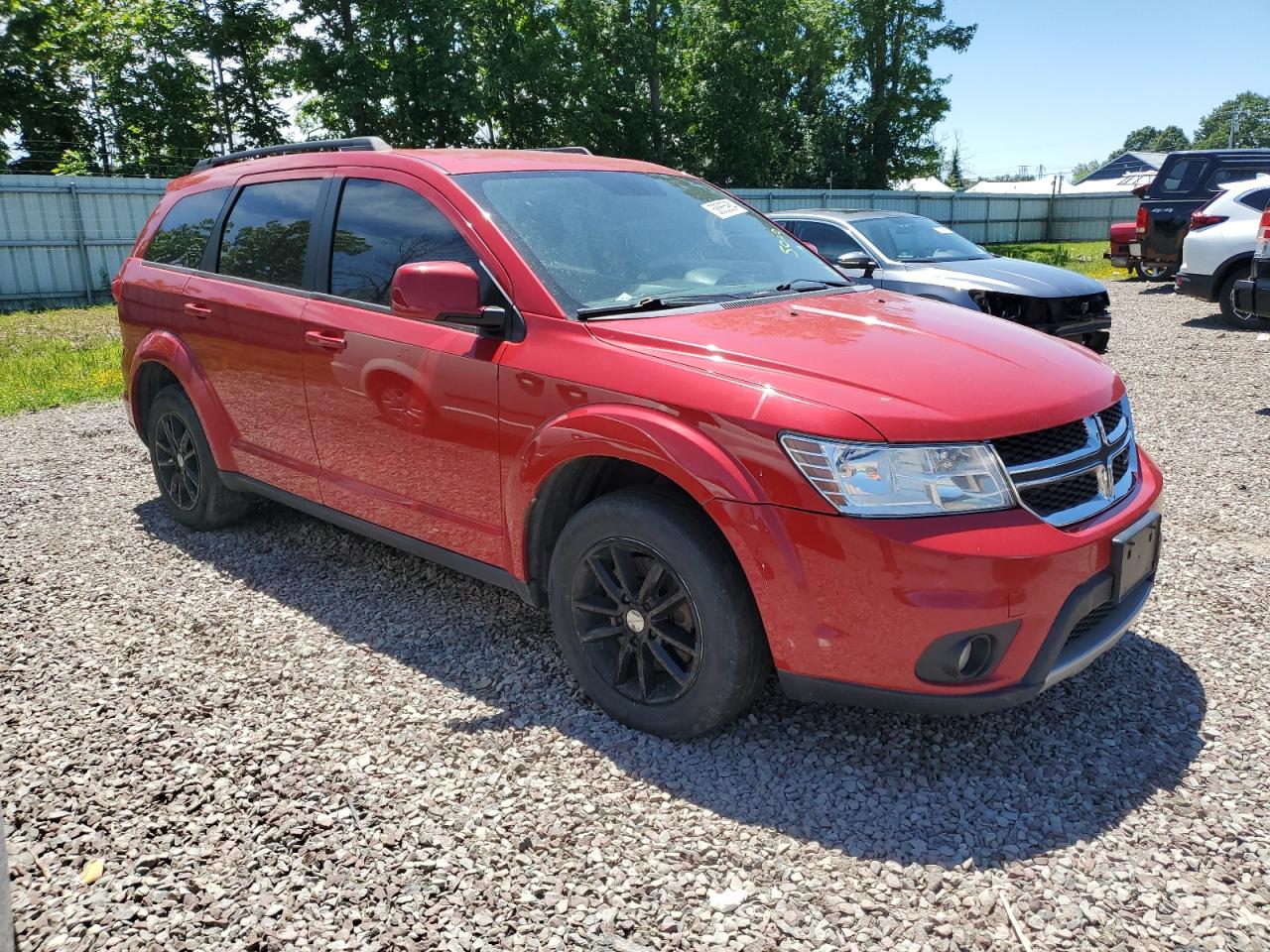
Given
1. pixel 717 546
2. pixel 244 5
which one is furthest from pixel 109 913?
pixel 244 5

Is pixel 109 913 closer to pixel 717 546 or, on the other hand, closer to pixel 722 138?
pixel 717 546

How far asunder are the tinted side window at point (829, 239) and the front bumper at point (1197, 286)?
4.96m

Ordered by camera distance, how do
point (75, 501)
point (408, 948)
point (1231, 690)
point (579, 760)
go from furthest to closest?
point (75, 501) → point (1231, 690) → point (579, 760) → point (408, 948)

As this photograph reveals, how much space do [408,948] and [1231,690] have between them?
9.33 feet

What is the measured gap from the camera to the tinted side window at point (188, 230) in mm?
4875

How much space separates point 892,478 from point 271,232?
10.4 ft

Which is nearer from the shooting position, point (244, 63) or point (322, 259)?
point (322, 259)

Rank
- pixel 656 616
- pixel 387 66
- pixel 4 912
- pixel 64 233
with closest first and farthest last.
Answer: pixel 4 912 < pixel 656 616 < pixel 64 233 < pixel 387 66

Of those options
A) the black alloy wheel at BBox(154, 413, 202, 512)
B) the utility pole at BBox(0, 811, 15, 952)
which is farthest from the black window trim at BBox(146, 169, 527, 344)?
the utility pole at BBox(0, 811, 15, 952)

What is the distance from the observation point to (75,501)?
5988 mm

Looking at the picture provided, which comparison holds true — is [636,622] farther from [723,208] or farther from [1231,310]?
[1231,310]

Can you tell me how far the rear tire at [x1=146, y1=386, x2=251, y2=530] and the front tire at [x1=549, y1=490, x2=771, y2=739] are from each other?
8.40 feet

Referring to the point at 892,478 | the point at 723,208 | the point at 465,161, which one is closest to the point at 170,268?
the point at 465,161

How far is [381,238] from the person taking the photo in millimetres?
3879
